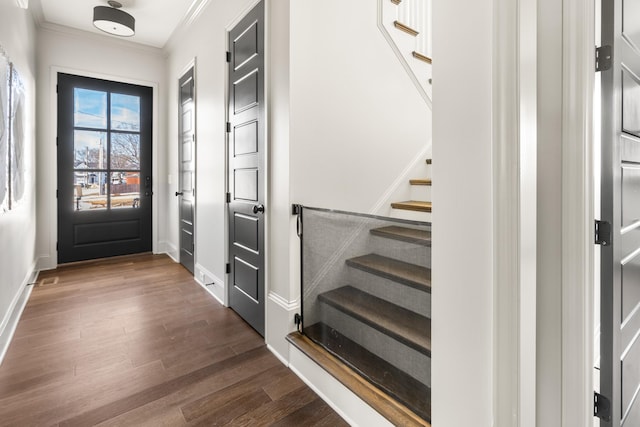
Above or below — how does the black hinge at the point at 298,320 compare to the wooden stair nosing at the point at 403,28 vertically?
below

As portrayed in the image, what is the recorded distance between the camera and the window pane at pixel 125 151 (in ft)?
14.3

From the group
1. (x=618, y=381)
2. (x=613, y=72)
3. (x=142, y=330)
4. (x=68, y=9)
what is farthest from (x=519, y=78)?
(x=68, y=9)

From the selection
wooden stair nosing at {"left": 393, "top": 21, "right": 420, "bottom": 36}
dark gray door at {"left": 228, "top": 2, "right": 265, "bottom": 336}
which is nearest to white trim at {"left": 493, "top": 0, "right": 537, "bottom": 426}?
dark gray door at {"left": 228, "top": 2, "right": 265, "bottom": 336}

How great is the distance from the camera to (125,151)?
4.45m

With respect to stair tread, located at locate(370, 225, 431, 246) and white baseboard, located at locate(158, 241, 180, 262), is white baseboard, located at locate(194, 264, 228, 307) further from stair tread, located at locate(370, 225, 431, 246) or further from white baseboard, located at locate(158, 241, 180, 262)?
stair tread, located at locate(370, 225, 431, 246)

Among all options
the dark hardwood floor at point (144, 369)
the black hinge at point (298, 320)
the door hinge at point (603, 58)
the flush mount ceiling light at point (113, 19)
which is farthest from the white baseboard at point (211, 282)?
the door hinge at point (603, 58)

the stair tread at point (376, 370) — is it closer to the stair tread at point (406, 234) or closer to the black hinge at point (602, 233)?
the stair tread at point (406, 234)

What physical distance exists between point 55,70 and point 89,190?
145 centimetres

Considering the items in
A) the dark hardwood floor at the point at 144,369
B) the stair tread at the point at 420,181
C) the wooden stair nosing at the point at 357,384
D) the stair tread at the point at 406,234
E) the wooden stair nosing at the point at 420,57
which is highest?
the wooden stair nosing at the point at 420,57

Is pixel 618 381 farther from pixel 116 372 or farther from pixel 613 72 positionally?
pixel 116 372

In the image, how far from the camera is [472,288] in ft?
3.16

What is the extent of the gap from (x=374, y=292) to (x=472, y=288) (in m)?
0.63

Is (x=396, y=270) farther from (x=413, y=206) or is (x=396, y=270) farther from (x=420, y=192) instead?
(x=420, y=192)

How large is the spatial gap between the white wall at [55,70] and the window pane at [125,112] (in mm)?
236
